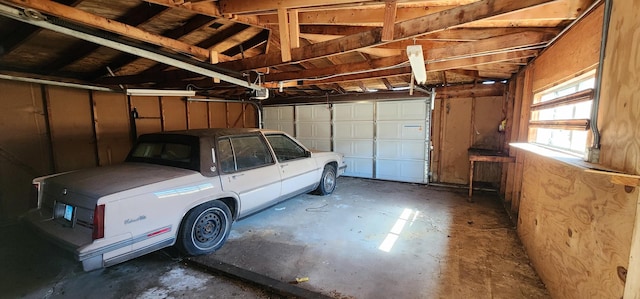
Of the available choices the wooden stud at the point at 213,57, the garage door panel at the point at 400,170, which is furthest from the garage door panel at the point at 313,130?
the wooden stud at the point at 213,57

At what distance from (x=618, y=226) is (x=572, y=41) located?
1.70m

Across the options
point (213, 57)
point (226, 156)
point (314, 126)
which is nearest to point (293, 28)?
point (213, 57)

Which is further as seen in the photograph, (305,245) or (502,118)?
(502,118)

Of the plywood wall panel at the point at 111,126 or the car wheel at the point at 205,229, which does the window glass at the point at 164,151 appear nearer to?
the car wheel at the point at 205,229

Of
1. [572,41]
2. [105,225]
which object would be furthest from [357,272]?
[572,41]

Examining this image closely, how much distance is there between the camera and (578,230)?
Result: 1817mm

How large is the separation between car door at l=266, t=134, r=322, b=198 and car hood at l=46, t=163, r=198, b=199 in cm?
146

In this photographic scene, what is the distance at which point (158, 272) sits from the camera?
8.72 ft

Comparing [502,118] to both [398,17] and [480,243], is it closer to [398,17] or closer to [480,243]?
[480,243]

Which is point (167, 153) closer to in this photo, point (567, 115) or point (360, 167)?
point (567, 115)

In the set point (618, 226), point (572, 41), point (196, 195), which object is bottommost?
point (196, 195)

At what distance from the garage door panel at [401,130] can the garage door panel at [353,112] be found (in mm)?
408

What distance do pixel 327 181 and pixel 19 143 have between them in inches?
204

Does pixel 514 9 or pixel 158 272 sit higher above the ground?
pixel 514 9
